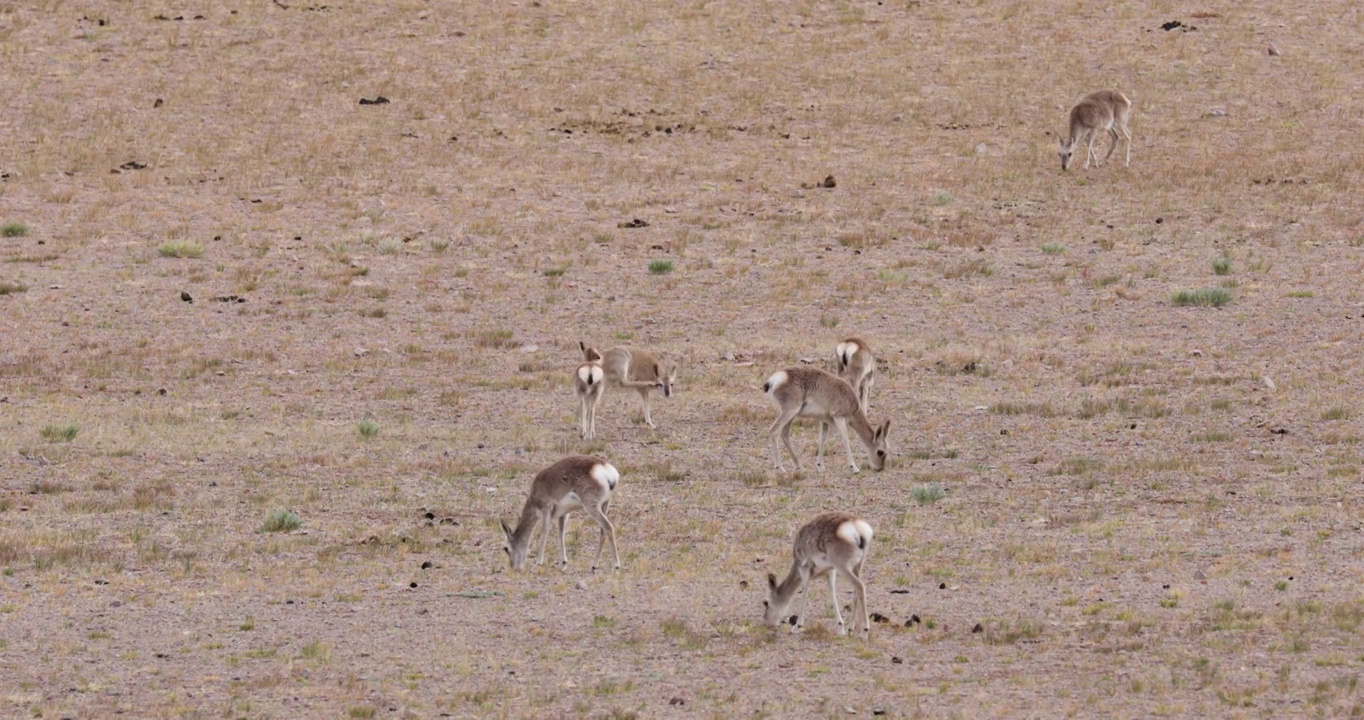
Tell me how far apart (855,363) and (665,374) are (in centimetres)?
261

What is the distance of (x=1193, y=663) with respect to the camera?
41.8 ft

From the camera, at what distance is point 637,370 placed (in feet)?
75.7

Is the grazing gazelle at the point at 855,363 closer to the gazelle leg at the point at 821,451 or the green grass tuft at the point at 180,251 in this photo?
the gazelle leg at the point at 821,451

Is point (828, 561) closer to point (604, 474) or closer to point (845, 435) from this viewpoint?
point (604, 474)

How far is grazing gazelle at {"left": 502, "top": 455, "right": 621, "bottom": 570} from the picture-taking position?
1558 centimetres

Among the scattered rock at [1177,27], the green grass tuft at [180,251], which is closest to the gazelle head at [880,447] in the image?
the green grass tuft at [180,251]

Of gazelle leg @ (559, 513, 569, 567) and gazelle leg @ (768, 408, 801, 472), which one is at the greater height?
gazelle leg @ (768, 408, 801, 472)

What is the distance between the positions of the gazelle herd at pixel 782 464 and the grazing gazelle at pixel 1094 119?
15.8 m

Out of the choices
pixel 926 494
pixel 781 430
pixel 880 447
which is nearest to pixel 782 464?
pixel 781 430

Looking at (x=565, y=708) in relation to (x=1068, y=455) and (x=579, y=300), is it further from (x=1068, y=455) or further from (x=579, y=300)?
(x=579, y=300)

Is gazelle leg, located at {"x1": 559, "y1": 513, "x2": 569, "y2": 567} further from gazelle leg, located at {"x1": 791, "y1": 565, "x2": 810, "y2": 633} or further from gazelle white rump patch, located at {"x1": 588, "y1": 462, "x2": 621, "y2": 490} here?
gazelle leg, located at {"x1": 791, "y1": 565, "x2": 810, "y2": 633}

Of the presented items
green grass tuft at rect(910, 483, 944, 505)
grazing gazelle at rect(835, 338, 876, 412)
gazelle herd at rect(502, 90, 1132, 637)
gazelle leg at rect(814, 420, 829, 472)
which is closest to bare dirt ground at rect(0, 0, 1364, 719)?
green grass tuft at rect(910, 483, 944, 505)

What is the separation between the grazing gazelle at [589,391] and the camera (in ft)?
68.9

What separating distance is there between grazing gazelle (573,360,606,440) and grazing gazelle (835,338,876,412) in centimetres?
292
